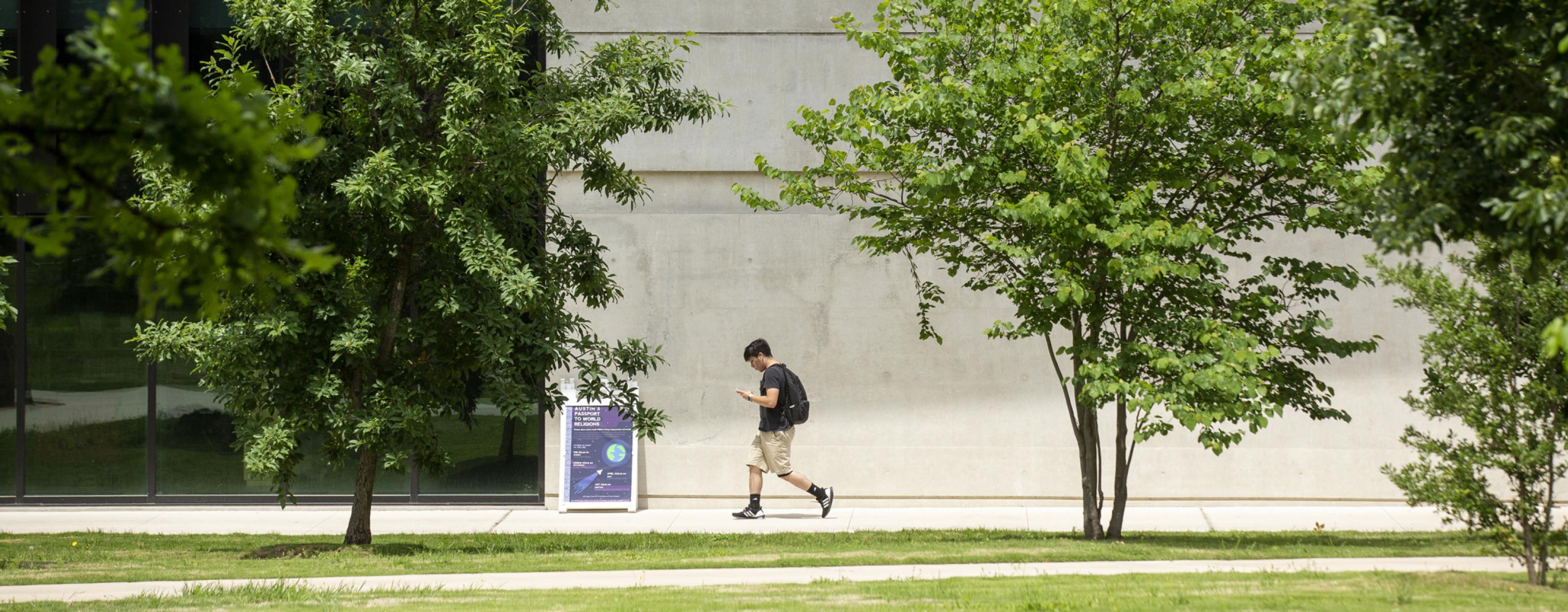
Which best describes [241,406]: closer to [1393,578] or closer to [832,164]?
[832,164]

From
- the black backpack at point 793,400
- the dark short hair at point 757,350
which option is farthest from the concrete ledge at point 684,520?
the dark short hair at point 757,350

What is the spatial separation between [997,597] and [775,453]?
5.37m

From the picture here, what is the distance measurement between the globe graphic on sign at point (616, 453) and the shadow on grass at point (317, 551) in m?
3.44

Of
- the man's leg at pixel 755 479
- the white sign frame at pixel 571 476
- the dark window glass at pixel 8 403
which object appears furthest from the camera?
the dark window glass at pixel 8 403

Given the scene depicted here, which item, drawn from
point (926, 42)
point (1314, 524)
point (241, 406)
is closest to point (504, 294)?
point (241, 406)

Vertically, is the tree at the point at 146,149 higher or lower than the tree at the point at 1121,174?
lower

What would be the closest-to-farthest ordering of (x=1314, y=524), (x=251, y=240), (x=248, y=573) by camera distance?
1. (x=251, y=240)
2. (x=248, y=573)
3. (x=1314, y=524)

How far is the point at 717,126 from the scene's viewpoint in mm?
13570

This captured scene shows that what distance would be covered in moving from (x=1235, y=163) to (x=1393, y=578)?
3.06 m

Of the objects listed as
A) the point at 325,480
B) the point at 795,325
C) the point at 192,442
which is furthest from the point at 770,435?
the point at 192,442

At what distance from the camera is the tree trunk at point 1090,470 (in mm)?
9977

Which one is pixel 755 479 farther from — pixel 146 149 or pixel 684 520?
pixel 146 149

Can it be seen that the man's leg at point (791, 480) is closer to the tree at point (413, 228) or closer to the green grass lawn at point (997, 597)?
the tree at point (413, 228)

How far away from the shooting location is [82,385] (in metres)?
13.6
